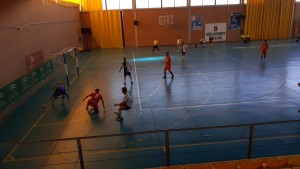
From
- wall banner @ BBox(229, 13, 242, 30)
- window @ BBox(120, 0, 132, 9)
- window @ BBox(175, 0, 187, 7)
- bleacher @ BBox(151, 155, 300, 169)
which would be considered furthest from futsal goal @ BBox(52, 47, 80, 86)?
wall banner @ BBox(229, 13, 242, 30)

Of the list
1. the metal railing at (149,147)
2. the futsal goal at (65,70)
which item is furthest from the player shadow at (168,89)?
the futsal goal at (65,70)

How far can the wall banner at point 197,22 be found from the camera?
120ft

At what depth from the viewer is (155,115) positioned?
38.9 ft

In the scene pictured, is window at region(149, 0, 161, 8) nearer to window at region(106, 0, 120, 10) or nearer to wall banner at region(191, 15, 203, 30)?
window at region(106, 0, 120, 10)

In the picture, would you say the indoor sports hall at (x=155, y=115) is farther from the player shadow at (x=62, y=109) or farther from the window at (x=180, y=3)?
the window at (x=180, y=3)

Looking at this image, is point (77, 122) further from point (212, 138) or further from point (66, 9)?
point (66, 9)

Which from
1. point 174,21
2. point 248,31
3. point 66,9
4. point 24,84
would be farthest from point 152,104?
point 248,31

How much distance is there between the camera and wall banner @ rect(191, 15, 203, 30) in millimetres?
36438

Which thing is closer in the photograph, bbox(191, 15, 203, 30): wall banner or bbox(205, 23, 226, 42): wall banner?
bbox(191, 15, 203, 30): wall banner

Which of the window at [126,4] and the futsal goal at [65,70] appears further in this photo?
the window at [126,4]

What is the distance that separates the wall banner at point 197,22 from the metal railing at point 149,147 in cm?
2834

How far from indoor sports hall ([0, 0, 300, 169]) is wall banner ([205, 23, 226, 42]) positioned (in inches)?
482

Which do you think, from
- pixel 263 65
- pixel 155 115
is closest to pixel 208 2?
pixel 263 65

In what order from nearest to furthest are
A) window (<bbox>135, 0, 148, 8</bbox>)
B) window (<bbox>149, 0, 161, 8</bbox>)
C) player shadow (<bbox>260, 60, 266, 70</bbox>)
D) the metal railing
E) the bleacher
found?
the bleacher, the metal railing, player shadow (<bbox>260, 60, 266, 70</bbox>), window (<bbox>135, 0, 148, 8</bbox>), window (<bbox>149, 0, 161, 8</bbox>)
